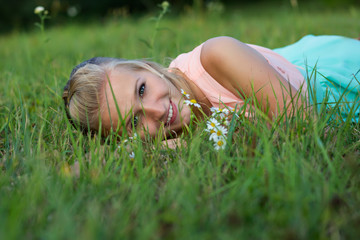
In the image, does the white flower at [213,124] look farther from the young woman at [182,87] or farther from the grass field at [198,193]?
the young woman at [182,87]

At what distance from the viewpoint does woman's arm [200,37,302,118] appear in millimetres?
1745

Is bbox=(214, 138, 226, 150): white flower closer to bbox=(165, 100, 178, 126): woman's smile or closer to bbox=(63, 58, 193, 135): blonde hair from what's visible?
bbox=(165, 100, 178, 126): woman's smile

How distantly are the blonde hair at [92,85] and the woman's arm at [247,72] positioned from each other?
303 mm

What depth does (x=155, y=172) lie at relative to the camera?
1252mm

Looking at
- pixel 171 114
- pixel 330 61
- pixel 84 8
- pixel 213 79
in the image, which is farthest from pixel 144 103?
pixel 84 8

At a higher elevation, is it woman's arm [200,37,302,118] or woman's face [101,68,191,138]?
woman's arm [200,37,302,118]

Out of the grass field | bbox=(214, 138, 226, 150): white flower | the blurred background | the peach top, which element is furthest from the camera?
the blurred background

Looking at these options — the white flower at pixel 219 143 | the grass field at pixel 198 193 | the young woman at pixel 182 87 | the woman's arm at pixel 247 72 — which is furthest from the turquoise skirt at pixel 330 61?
the white flower at pixel 219 143

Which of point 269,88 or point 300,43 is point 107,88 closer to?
point 269,88

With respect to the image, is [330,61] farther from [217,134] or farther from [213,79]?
[217,134]

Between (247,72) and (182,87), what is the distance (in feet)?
1.42

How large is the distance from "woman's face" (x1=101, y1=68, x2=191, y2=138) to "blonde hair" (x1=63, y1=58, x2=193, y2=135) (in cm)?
5

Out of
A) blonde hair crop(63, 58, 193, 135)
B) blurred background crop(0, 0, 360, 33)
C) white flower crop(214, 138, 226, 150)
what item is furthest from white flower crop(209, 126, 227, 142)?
blurred background crop(0, 0, 360, 33)

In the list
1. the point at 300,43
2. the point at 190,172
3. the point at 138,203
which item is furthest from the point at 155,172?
the point at 300,43
